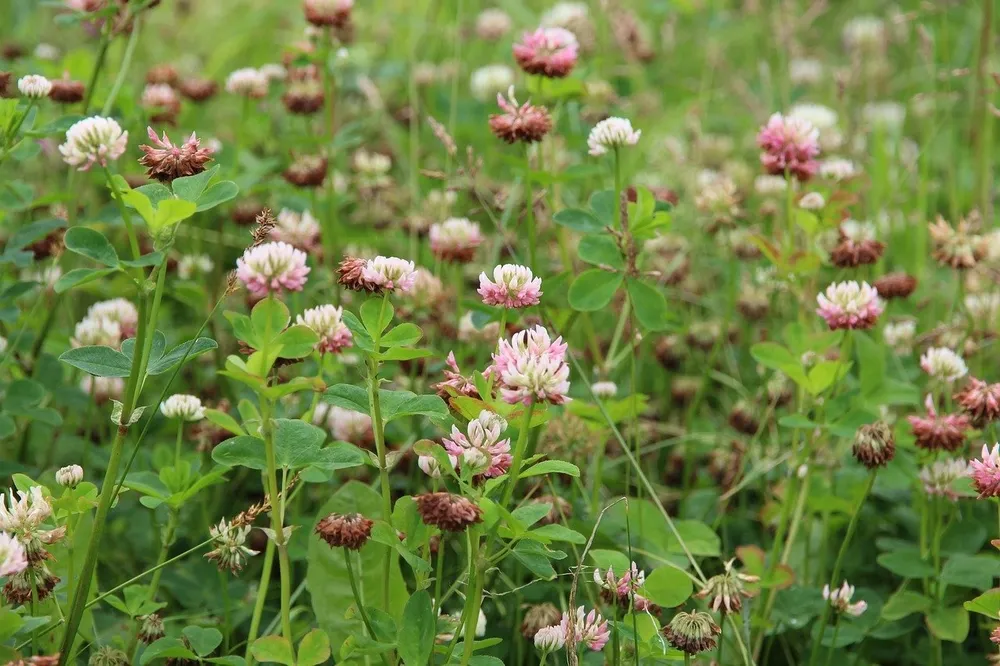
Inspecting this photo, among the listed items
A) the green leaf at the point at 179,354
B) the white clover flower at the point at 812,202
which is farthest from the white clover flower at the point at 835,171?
the green leaf at the point at 179,354

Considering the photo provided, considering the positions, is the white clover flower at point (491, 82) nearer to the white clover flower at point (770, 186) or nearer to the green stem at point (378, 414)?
the white clover flower at point (770, 186)

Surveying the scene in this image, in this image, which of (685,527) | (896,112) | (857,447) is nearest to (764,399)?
(685,527)

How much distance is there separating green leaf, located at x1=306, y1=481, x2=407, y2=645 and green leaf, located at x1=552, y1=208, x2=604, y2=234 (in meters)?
0.55

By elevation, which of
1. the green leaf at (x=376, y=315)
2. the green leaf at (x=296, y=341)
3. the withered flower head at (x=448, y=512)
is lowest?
the withered flower head at (x=448, y=512)

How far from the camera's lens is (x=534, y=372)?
1246 millimetres

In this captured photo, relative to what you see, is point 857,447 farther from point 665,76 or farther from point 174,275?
point 665,76

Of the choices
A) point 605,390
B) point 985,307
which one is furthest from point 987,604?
point 985,307

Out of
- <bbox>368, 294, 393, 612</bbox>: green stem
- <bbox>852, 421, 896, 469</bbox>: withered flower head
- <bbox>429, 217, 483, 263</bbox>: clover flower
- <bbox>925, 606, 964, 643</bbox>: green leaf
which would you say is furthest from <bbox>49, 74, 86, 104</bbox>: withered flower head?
<bbox>925, 606, 964, 643</bbox>: green leaf

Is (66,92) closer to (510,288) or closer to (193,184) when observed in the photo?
(193,184)

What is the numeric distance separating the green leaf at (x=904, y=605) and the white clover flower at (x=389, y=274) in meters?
0.95

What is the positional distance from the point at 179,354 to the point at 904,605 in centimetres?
116

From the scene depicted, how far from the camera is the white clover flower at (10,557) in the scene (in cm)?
117

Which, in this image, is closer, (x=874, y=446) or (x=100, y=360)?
(x=100, y=360)

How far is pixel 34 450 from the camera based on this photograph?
209cm
